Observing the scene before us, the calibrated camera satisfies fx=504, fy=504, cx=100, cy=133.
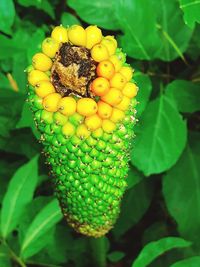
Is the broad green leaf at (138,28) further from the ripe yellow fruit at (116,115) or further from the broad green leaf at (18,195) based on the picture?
the ripe yellow fruit at (116,115)

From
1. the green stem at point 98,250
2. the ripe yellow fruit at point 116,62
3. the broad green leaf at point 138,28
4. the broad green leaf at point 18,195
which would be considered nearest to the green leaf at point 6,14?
the broad green leaf at point 138,28

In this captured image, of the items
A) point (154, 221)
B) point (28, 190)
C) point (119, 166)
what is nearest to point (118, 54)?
point (119, 166)

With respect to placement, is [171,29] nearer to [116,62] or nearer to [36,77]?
[116,62]

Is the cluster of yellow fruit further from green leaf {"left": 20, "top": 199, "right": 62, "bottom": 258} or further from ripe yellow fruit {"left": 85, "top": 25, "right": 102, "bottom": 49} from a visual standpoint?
green leaf {"left": 20, "top": 199, "right": 62, "bottom": 258}

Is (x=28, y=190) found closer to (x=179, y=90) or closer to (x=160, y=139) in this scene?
(x=160, y=139)

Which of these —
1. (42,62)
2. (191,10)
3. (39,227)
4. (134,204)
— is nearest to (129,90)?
(42,62)

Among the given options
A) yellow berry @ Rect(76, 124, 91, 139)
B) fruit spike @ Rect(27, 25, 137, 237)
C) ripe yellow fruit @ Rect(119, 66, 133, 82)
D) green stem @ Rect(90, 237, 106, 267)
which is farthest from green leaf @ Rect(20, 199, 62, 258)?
ripe yellow fruit @ Rect(119, 66, 133, 82)
